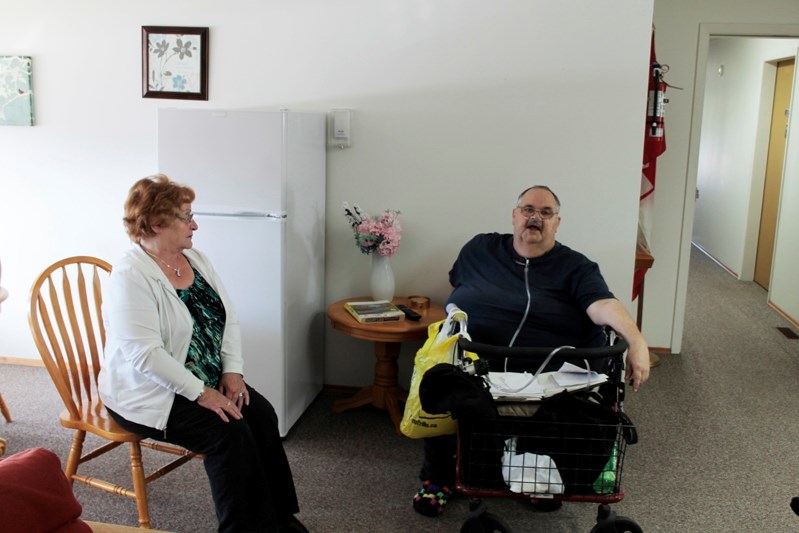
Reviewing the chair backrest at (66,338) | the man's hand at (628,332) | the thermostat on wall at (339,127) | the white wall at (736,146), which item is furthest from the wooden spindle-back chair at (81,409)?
the white wall at (736,146)

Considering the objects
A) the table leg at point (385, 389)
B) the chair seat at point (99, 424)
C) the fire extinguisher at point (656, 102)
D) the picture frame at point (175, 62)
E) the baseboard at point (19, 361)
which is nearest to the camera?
the chair seat at point (99, 424)

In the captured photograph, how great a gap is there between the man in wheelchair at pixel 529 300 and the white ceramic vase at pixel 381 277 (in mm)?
578

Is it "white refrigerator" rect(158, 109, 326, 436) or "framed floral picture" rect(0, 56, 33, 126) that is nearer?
"white refrigerator" rect(158, 109, 326, 436)

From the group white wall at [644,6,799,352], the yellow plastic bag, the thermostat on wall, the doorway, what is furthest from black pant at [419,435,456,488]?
the doorway

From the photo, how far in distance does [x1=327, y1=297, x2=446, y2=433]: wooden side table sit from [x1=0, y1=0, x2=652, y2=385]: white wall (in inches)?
9.6

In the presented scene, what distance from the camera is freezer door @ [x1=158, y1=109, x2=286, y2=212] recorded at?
10.1ft

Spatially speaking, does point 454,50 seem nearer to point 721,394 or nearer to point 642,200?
point 642,200

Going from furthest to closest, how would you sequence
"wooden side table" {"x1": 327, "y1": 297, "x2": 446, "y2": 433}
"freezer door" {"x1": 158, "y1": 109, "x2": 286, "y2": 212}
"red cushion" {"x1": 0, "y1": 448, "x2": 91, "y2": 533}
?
"wooden side table" {"x1": 327, "y1": 297, "x2": 446, "y2": 433}
"freezer door" {"x1": 158, "y1": 109, "x2": 286, "y2": 212}
"red cushion" {"x1": 0, "y1": 448, "x2": 91, "y2": 533}

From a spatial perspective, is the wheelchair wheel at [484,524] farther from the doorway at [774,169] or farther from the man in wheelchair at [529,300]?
the doorway at [774,169]

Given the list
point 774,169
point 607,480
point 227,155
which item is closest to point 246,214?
point 227,155

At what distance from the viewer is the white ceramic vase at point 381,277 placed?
11.4 feet

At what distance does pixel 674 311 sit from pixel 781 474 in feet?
5.50

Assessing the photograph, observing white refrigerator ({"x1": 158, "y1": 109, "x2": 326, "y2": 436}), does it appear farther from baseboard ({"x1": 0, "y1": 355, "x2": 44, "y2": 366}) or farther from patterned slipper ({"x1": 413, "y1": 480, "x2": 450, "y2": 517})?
baseboard ({"x1": 0, "y1": 355, "x2": 44, "y2": 366})

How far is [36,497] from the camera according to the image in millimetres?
1436
